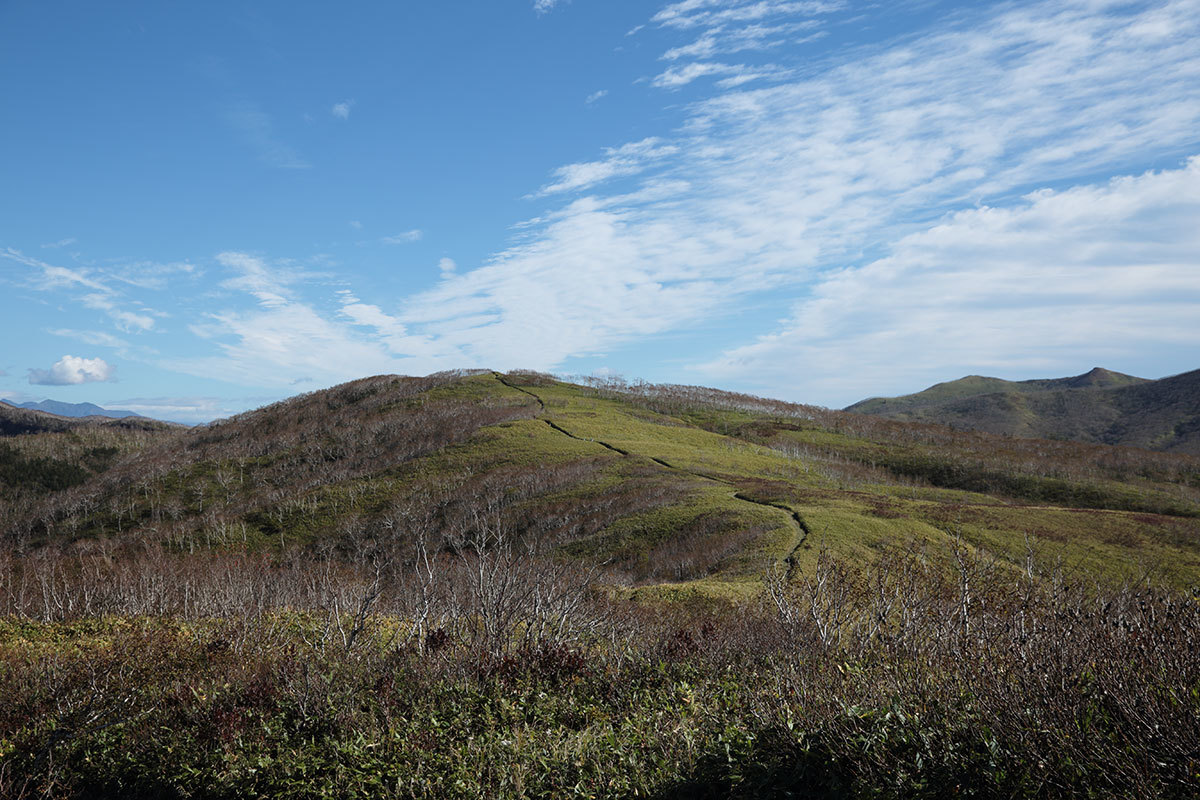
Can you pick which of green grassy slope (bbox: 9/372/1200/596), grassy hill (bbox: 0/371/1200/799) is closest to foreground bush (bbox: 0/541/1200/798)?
grassy hill (bbox: 0/371/1200/799)

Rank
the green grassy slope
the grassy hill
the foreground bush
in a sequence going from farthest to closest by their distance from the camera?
the green grassy slope < the grassy hill < the foreground bush

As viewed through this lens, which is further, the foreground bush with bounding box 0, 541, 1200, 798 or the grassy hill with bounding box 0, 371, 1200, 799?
the grassy hill with bounding box 0, 371, 1200, 799

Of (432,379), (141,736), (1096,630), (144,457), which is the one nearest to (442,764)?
(141,736)

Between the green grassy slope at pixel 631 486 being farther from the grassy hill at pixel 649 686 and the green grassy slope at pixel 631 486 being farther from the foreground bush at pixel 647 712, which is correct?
the foreground bush at pixel 647 712

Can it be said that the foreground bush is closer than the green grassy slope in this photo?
Yes

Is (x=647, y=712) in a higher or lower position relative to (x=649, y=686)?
higher

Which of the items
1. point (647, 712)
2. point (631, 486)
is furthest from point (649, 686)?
point (631, 486)

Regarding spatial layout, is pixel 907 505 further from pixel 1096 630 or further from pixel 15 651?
pixel 15 651

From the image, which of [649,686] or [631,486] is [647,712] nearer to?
[649,686]

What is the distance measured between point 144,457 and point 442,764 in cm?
17201

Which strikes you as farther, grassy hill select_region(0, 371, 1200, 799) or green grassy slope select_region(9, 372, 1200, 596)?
green grassy slope select_region(9, 372, 1200, 596)

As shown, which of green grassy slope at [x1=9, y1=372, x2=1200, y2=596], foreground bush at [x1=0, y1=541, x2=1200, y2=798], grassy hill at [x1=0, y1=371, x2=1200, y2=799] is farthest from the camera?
green grassy slope at [x1=9, y1=372, x2=1200, y2=596]

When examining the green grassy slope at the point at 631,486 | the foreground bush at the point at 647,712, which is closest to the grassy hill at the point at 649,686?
the foreground bush at the point at 647,712

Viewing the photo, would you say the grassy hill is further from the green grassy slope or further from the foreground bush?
the green grassy slope
